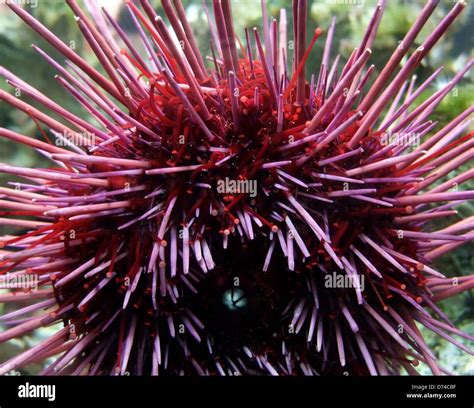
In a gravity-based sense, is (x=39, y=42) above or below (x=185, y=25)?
above

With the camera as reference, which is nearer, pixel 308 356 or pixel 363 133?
pixel 363 133

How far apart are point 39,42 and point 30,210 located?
1.52m

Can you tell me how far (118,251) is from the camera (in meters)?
1.09

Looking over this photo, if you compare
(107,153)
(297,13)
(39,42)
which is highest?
(39,42)

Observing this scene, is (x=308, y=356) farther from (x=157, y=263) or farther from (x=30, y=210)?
(x=30, y=210)

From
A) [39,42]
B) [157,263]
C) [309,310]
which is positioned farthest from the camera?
[39,42]

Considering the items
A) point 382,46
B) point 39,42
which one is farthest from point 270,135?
point 39,42

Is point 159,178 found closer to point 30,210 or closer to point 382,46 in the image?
point 30,210

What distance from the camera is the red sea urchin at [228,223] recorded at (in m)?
1.05

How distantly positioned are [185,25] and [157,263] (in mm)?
600

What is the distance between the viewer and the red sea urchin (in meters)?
1.05

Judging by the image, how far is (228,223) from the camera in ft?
3.44

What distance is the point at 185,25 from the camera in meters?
1.09

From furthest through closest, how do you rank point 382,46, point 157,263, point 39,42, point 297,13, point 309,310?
point 39,42 < point 382,46 < point 309,310 < point 157,263 < point 297,13
